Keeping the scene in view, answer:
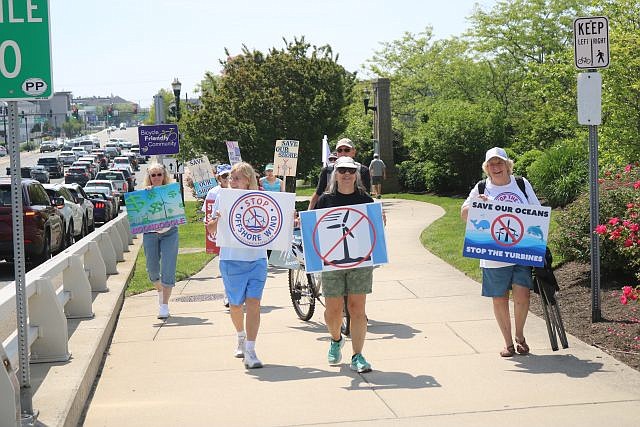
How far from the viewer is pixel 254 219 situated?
8.86 metres

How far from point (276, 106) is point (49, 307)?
28003mm

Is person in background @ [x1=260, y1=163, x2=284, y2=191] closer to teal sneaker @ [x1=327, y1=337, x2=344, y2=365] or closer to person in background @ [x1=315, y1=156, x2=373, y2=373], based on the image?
person in background @ [x1=315, y1=156, x2=373, y2=373]

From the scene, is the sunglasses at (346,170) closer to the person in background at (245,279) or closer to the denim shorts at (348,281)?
the denim shorts at (348,281)

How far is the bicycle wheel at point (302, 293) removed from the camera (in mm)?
10641

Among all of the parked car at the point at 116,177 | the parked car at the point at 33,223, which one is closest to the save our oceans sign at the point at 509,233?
the parked car at the point at 33,223

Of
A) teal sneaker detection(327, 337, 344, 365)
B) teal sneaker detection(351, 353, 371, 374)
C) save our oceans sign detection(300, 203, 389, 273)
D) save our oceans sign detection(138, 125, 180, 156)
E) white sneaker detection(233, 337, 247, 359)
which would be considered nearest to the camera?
teal sneaker detection(351, 353, 371, 374)

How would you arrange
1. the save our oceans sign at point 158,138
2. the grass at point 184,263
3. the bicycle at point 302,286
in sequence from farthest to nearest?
1. the save our oceans sign at point 158,138
2. the grass at point 184,263
3. the bicycle at point 302,286

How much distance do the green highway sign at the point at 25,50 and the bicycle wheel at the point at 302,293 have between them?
5024 millimetres

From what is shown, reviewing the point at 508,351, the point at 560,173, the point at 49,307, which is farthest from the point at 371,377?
the point at 560,173

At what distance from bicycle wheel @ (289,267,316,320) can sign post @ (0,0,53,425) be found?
487cm

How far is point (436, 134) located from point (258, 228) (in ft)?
94.3

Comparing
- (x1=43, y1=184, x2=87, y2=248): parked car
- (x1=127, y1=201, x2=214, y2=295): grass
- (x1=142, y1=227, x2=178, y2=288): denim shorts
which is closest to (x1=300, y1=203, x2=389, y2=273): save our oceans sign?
(x1=142, y1=227, x2=178, y2=288): denim shorts

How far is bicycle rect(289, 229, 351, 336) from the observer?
10602 mm

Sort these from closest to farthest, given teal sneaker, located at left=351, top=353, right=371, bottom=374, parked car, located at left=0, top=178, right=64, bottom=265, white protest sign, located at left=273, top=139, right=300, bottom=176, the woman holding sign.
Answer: teal sneaker, located at left=351, top=353, right=371, bottom=374 → the woman holding sign → white protest sign, located at left=273, top=139, right=300, bottom=176 → parked car, located at left=0, top=178, right=64, bottom=265
